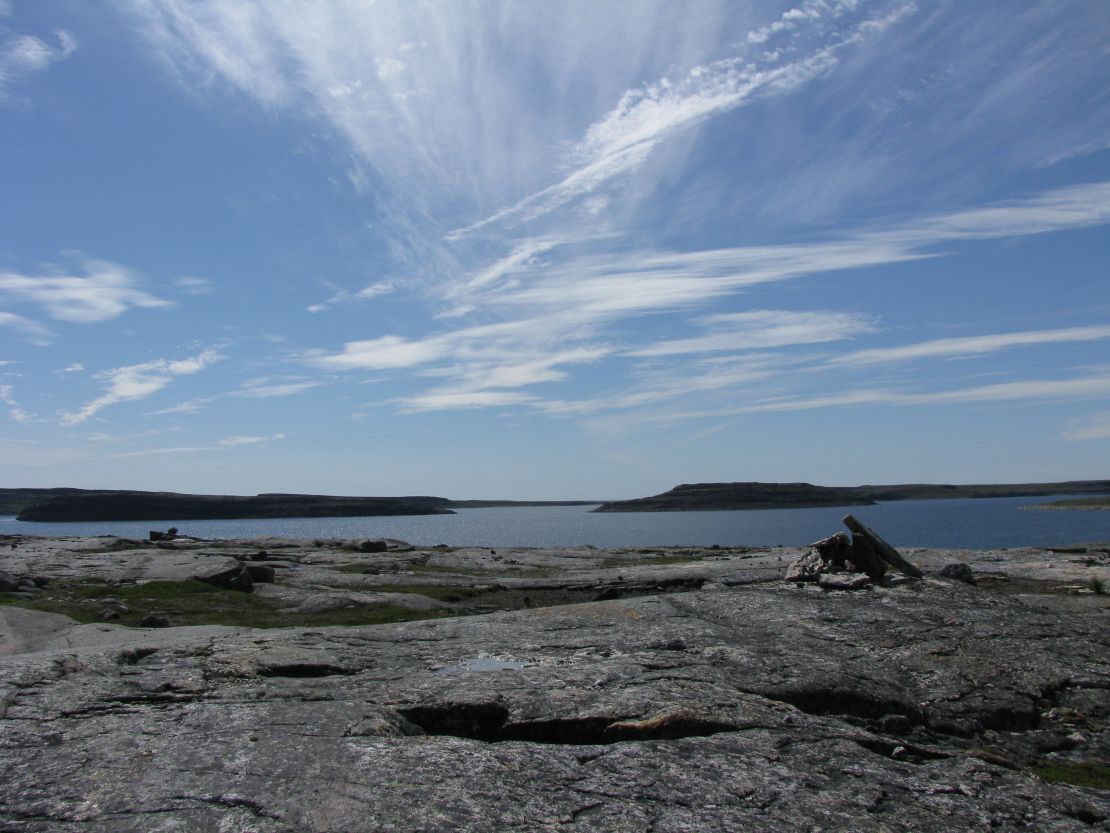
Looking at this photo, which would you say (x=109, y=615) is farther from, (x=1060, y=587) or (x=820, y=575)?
(x=1060, y=587)

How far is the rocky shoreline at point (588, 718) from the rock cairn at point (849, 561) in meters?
1.01

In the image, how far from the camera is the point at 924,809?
31.1 ft

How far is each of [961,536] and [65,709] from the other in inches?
4831

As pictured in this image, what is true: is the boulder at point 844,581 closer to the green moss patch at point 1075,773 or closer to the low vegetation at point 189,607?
the green moss patch at point 1075,773

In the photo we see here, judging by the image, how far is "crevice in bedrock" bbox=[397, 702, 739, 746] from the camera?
11.5 m

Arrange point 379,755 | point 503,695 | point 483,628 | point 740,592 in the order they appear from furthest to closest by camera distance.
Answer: point 740,592
point 483,628
point 503,695
point 379,755

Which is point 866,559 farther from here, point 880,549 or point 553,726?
point 553,726

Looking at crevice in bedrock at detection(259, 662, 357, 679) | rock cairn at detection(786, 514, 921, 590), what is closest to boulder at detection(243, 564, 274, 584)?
crevice in bedrock at detection(259, 662, 357, 679)

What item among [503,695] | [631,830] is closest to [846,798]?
[631,830]

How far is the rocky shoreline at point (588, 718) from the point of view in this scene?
9.09 metres

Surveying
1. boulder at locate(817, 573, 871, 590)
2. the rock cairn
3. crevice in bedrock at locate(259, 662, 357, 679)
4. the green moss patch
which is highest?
the rock cairn

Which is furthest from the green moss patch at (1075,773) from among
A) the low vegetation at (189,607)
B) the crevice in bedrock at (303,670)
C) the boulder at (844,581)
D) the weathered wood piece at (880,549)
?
the low vegetation at (189,607)

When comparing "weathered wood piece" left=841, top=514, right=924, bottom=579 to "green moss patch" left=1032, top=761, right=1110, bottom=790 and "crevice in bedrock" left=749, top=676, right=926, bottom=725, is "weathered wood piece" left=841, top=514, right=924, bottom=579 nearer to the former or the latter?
"crevice in bedrock" left=749, top=676, right=926, bottom=725

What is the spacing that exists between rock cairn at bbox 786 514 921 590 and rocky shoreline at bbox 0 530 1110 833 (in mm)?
1009
